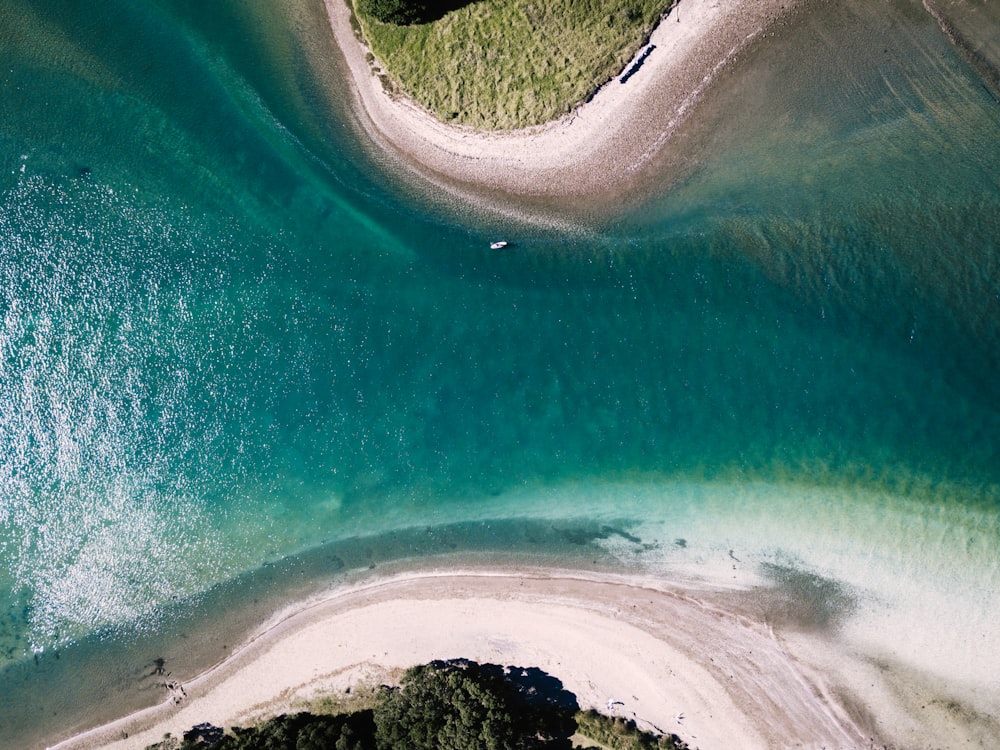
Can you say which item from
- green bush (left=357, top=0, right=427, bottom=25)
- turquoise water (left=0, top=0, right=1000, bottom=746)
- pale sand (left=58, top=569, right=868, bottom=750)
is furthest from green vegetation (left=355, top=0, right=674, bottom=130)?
pale sand (left=58, top=569, right=868, bottom=750)

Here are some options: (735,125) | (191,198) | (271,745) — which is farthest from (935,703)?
(191,198)

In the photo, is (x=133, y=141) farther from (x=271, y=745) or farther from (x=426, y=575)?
(x=271, y=745)

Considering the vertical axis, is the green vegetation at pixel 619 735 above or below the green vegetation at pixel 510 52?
below

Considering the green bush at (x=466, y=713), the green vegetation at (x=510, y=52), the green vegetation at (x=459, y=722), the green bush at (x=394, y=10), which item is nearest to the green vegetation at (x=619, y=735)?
the green vegetation at (x=459, y=722)

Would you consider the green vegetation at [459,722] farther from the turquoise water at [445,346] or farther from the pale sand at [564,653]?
the turquoise water at [445,346]

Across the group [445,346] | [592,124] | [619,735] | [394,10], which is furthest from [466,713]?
[394,10]

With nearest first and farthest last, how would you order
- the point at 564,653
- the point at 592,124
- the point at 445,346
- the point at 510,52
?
the point at 510,52 → the point at 592,124 → the point at 564,653 → the point at 445,346

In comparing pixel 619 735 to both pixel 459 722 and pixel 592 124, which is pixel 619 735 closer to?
pixel 459 722
